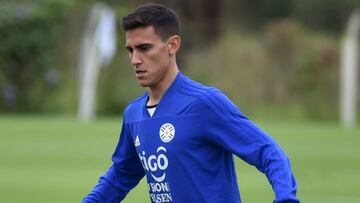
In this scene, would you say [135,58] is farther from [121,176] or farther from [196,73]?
[196,73]

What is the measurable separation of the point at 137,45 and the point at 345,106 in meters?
27.6

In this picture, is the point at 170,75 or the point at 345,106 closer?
the point at 170,75

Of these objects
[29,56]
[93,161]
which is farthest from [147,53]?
[29,56]

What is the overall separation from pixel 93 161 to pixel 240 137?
48.2ft

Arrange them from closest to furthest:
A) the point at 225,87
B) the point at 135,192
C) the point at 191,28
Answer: the point at 135,192 → the point at 225,87 → the point at 191,28

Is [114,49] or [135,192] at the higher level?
[114,49]

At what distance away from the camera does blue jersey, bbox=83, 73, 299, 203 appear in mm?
5738

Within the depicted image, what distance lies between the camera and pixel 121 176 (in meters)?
6.53

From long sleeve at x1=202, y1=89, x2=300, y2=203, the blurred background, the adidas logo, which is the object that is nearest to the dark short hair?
long sleeve at x1=202, y1=89, x2=300, y2=203

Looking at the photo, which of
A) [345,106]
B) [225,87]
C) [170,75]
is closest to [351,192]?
[170,75]

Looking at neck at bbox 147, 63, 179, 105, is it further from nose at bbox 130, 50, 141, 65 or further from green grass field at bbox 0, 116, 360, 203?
green grass field at bbox 0, 116, 360, 203

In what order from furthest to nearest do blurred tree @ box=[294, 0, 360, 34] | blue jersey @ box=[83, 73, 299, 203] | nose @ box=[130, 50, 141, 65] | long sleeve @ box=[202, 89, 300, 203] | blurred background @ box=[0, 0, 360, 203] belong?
blurred tree @ box=[294, 0, 360, 34], blurred background @ box=[0, 0, 360, 203], nose @ box=[130, 50, 141, 65], blue jersey @ box=[83, 73, 299, 203], long sleeve @ box=[202, 89, 300, 203]

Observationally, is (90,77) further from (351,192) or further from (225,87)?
(351,192)

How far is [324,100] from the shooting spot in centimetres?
3600
